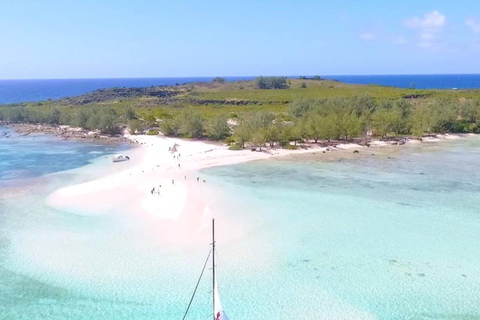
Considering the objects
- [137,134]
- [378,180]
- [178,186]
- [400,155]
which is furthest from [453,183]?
[137,134]

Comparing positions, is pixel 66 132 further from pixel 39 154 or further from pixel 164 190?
pixel 164 190

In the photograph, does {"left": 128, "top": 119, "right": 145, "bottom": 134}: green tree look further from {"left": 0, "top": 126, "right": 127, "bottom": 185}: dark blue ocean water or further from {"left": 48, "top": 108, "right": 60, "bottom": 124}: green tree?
{"left": 48, "top": 108, "right": 60, "bottom": 124}: green tree

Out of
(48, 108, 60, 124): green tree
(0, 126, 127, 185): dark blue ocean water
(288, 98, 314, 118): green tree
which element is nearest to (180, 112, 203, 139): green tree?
(0, 126, 127, 185): dark blue ocean water

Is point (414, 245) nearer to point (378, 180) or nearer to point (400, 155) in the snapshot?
point (378, 180)

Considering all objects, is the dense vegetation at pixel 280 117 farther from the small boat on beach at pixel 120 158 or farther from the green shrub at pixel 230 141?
the small boat on beach at pixel 120 158

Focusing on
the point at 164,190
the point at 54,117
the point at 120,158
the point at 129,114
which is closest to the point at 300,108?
the point at 129,114
